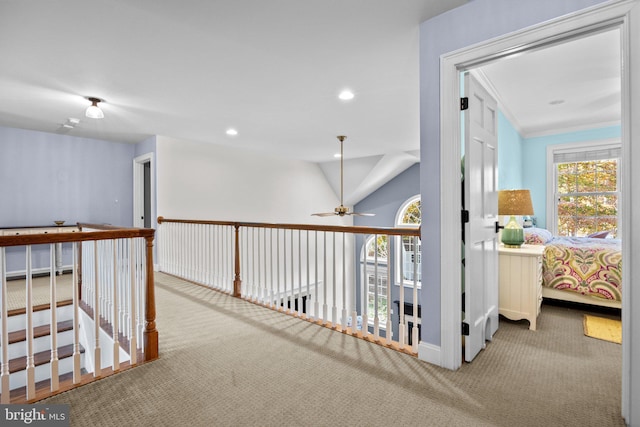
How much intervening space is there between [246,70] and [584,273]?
3.83 meters

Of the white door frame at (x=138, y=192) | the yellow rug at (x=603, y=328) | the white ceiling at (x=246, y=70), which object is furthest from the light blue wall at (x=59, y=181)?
the yellow rug at (x=603, y=328)

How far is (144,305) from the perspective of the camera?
2.27 meters

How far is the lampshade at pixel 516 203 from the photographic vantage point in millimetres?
2910

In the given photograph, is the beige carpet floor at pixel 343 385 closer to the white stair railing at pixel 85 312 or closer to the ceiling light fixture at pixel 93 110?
the white stair railing at pixel 85 312

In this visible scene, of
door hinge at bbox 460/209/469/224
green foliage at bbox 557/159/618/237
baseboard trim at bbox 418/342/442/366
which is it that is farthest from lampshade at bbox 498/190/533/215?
green foliage at bbox 557/159/618/237

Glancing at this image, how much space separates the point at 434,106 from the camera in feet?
6.54

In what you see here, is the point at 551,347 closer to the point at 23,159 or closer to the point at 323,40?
the point at 323,40

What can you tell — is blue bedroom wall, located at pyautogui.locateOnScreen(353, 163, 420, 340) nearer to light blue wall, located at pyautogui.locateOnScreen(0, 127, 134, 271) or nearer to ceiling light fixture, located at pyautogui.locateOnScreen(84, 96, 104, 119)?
light blue wall, located at pyautogui.locateOnScreen(0, 127, 134, 271)

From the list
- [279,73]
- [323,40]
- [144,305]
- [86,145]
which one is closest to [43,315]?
[144,305]

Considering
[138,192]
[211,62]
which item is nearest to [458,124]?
[211,62]

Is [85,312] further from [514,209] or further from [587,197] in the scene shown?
[587,197]

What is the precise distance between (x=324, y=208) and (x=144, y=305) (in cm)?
600

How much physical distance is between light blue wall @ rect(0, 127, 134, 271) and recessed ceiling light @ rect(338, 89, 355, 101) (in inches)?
166

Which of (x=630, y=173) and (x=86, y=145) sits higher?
(x=86, y=145)
